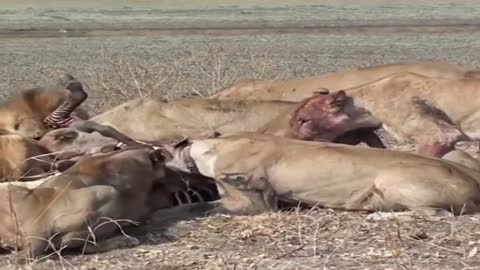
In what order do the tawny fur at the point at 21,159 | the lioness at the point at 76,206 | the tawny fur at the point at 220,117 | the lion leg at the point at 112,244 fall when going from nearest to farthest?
the lioness at the point at 76,206 → the lion leg at the point at 112,244 → the tawny fur at the point at 21,159 → the tawny fur at the point at 220,117

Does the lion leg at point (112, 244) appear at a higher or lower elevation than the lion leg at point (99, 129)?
lower

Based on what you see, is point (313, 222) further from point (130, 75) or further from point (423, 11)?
point (423, 11)

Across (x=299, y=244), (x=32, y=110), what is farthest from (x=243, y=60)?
(x=299, y=244)

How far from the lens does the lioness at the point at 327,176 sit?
798 centimetres

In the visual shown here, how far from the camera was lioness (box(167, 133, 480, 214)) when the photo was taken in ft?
26.2

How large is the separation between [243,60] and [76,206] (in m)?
12.4

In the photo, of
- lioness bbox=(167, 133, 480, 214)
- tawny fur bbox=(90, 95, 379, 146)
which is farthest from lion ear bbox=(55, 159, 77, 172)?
tawny fur bbox=(90, 95, 379, 146)

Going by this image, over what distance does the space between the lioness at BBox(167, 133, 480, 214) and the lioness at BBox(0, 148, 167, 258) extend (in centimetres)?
62

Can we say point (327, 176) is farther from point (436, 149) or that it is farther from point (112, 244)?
point (112, 244)

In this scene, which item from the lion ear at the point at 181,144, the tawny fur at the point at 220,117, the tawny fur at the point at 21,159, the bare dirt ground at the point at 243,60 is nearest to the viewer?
the bare dirt ground at the point at 243,60

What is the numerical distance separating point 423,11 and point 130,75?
28.2 metres

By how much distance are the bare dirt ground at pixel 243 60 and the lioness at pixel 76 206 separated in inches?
5.8

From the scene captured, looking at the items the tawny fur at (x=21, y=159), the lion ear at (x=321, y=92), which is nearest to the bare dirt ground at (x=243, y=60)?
the lion ear at (x=321, y=92)

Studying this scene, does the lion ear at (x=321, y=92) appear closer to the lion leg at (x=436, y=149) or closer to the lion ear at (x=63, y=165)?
the lion leg at (x=436, y=149)
